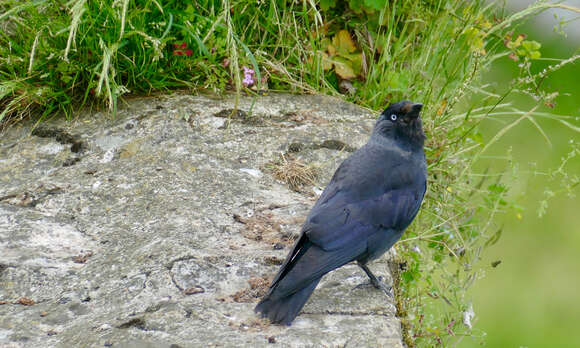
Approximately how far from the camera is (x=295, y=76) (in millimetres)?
3760

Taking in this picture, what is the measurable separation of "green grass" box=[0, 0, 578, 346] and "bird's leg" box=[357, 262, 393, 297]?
46cm

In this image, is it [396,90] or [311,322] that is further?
[396,90]

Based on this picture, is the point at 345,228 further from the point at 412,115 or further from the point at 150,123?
the point at 150,123

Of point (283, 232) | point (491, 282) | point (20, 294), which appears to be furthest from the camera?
point (491, 282)

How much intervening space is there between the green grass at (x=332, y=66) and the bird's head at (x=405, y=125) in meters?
0.44

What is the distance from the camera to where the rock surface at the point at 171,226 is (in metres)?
2.21

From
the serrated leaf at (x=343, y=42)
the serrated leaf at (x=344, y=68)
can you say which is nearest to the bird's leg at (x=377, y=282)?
the serrated leaf at (x=344, y=68)

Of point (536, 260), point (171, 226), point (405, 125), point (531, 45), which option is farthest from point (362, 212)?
point (536, 260)

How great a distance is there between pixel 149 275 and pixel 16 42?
171cm

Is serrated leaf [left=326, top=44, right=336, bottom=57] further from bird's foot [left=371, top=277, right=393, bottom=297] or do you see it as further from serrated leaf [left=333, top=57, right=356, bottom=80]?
bird's foot [left=371, top=277, right=393, bottom=297]

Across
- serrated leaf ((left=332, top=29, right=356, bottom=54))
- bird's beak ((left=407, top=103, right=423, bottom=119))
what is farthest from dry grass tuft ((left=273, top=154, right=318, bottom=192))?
serrated leaf ((left=332, top=29, right=356, bottom=54))

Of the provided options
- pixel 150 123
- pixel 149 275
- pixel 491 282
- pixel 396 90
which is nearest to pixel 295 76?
pixel 396 90

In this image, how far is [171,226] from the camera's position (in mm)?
2729

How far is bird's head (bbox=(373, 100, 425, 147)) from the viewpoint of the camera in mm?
2982
